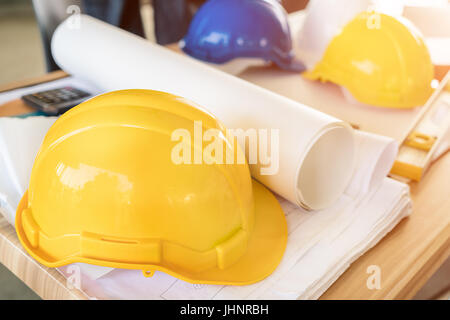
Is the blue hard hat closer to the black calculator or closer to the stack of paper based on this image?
the black calculator

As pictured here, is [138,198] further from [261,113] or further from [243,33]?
[243,33]

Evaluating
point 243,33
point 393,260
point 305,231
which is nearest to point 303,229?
point 305,231

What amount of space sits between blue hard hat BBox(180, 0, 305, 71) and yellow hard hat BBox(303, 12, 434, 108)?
17cm

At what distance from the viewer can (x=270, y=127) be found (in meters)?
0.64

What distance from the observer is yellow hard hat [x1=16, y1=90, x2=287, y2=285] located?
465 millimetres

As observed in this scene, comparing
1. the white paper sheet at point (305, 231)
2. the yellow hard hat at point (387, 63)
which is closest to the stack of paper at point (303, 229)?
the white paper sheet at point (305, 231)

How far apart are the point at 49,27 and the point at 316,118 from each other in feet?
3.35

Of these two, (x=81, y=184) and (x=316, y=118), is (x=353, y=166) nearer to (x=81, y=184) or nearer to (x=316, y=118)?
(x=316, y=118)

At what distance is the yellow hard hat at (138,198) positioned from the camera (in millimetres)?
465

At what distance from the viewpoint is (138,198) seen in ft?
1.52

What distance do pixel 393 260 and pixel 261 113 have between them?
0.27 meters

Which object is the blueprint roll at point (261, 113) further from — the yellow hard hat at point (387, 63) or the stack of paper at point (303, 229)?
the yellow hard hat at point (387, 63)

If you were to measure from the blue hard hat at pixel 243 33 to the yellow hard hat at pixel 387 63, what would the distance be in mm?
175

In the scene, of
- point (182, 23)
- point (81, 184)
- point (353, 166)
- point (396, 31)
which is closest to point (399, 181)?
point (353, 166)
